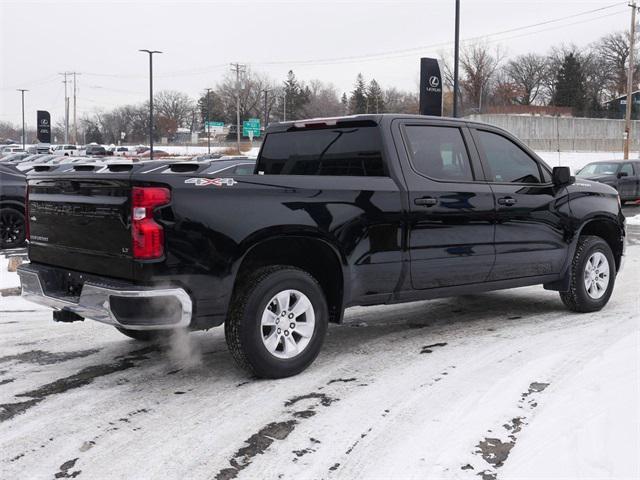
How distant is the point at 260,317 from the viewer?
4555mm

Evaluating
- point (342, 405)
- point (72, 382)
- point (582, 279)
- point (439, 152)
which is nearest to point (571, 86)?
point (582, 279)

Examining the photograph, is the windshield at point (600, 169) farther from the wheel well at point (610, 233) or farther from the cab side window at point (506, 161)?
the cab side window at point (506, 161)

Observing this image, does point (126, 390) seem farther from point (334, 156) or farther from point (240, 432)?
point (334, 156)

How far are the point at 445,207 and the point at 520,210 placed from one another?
1.04 meters

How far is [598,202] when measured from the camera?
7.03 meters

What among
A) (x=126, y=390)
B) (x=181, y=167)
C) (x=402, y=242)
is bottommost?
(x=126, y=390)

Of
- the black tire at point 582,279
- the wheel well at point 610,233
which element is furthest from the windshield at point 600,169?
the black tire at point 582,279

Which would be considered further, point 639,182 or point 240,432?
point 639,182

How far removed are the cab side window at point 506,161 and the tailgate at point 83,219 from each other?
325 cm

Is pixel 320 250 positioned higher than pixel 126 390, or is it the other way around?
pixel 320 250

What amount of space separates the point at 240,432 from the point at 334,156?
2.62 meters

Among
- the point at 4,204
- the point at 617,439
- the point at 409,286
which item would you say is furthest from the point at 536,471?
the point at 4,204

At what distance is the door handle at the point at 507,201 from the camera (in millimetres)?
6047

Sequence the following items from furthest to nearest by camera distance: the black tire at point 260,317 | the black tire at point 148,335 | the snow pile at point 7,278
A: the snow pile at point 7,278 → the black tire at point 148,335 → the black tire at point 260,317
